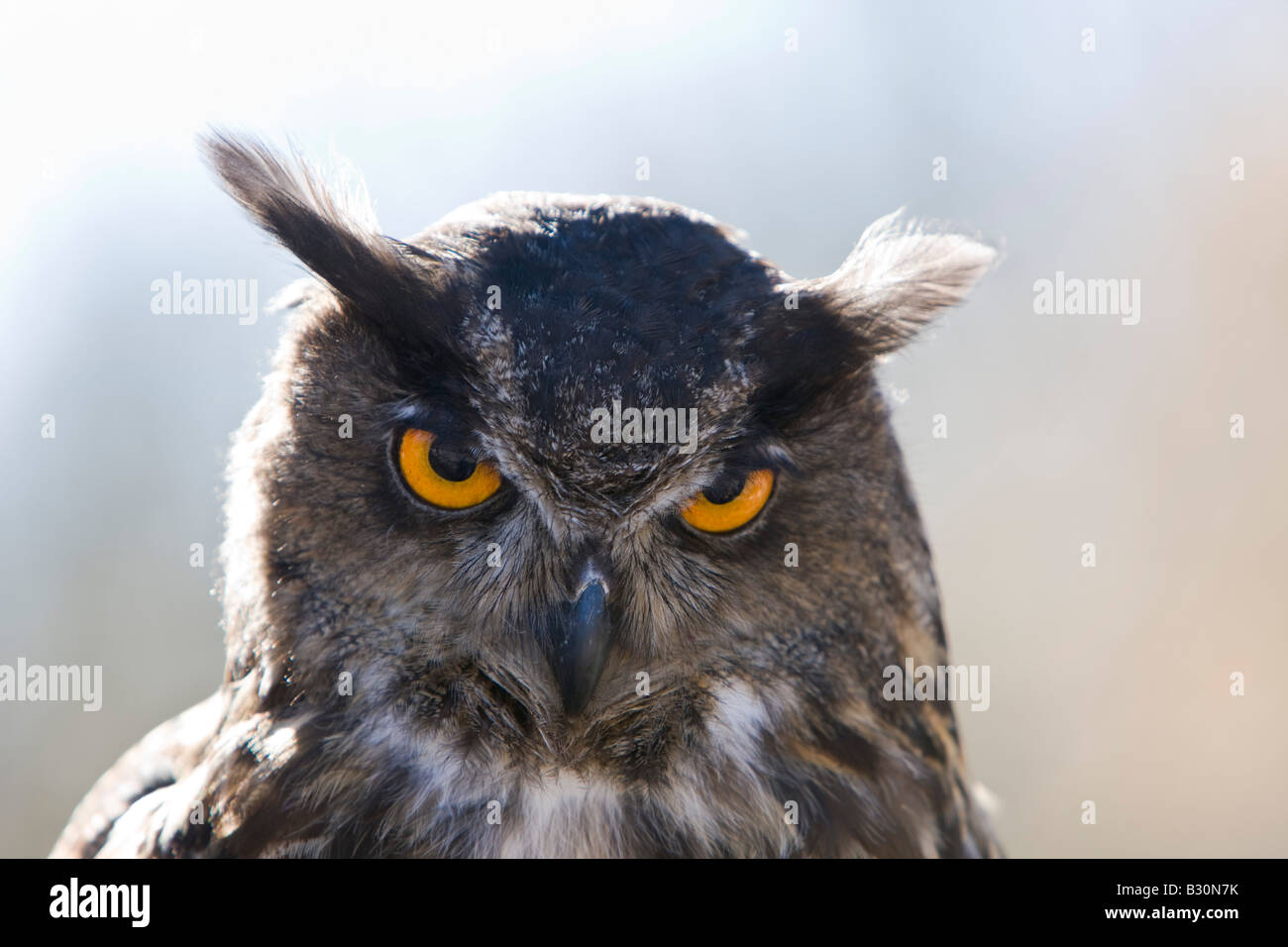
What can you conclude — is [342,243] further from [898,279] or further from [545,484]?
[898,279]

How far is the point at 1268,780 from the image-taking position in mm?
6277

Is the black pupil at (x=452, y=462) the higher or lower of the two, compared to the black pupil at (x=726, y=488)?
higher

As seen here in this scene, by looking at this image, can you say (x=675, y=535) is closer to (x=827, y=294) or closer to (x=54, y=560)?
(x=827, y=294)

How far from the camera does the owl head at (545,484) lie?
71.0 inches

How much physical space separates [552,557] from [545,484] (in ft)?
0.43

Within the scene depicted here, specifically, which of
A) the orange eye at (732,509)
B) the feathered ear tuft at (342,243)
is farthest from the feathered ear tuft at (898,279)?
the feathered ear tuft at (342,243)

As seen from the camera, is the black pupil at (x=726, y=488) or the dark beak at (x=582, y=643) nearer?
the dark beak at (x=582, y=643)

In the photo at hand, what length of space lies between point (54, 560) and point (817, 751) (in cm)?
689

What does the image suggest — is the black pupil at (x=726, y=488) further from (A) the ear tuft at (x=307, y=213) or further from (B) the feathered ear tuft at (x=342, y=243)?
(A) the ear tuft at (x=307, y=213)

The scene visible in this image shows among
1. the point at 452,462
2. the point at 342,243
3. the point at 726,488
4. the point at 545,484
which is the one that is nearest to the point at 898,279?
the point at 726,488

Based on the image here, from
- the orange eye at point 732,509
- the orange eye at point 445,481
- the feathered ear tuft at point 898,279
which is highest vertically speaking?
the feathered ear tuft at point 898,279

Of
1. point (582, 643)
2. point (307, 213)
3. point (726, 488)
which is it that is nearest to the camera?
point (582, 643)

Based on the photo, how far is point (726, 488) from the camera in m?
1.91
